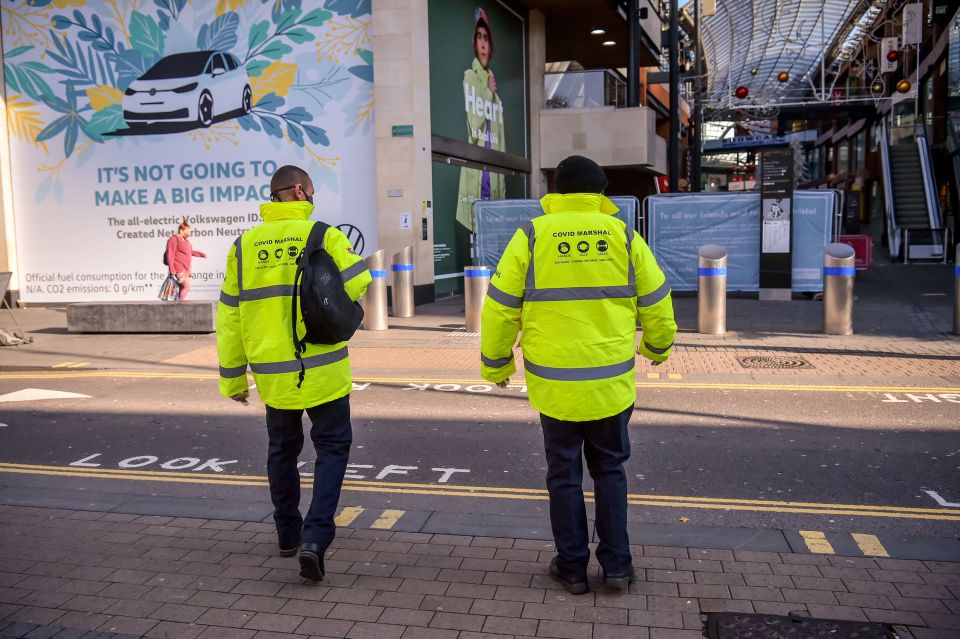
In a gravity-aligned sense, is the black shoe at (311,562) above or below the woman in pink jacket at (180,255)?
below

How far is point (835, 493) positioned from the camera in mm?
5418

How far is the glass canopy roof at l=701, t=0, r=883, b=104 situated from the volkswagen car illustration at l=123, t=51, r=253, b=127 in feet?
65.9

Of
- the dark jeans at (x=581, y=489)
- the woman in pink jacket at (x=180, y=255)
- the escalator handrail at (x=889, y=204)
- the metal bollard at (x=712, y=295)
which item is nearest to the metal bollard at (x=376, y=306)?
the woman in pink jacket at (x=180, y=255)

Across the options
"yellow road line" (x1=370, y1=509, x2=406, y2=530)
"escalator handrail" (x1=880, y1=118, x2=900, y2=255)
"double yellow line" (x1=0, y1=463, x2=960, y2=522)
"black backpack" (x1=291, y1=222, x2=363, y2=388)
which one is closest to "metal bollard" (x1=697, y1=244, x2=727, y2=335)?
"double yellow line" (x1=0, y1=463, x2=960, y2=522)

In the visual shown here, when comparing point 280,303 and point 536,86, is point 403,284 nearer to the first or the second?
point 536,86

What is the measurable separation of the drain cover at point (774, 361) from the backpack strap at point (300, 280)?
7071 millimetres

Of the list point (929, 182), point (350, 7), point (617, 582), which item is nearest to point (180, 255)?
point (350, 7)

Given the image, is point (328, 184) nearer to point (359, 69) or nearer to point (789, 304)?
point (359, 69)

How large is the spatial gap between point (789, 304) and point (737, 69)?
118 ft

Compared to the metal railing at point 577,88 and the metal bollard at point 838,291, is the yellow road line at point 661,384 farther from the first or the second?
the metal railing at point 577,88

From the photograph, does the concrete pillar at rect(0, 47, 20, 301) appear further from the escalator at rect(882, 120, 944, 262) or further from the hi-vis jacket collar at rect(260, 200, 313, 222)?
the escalator at rect(882, 120, 944, 262)

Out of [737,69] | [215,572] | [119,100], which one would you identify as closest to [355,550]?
[215,572]

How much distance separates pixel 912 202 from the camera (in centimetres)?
2784

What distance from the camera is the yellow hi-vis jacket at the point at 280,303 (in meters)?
4.05
